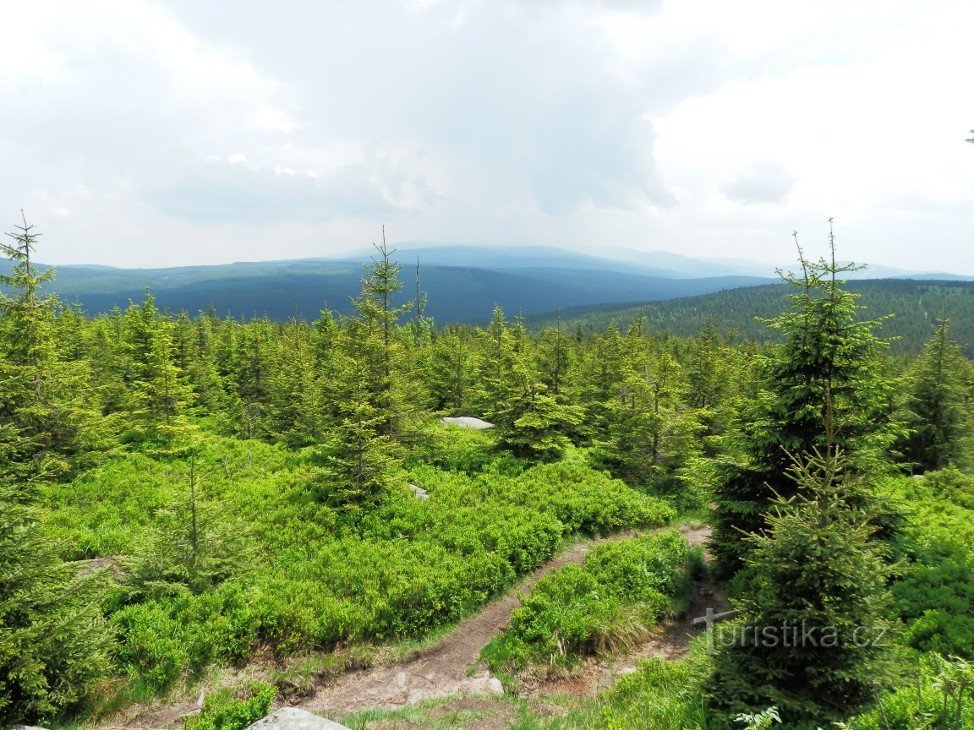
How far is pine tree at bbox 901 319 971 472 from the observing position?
77.4 ft

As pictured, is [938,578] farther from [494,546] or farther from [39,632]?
[39,632]

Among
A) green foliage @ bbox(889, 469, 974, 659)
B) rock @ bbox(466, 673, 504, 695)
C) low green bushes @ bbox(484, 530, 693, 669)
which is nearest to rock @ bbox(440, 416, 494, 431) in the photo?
low green bushes @ bbox(484, 530, 693, 669)

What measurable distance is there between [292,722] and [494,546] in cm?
772

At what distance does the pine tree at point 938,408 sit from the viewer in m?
23.6

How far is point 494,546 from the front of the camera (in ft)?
43.7

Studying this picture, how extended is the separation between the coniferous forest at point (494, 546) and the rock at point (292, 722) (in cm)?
66

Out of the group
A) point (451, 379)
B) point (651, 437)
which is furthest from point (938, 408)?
point (451, 379)

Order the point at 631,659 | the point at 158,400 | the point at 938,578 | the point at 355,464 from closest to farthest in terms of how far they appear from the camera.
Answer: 1. the point at 938,578
2. the point at 631,659
3. the point at 355,464
4. the point at 158,400

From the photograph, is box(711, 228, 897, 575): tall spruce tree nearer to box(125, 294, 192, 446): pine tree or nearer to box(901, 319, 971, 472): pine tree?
box(901, 319, 971, 472): pine tree

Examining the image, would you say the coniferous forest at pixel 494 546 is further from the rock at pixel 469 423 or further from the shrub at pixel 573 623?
the rock at pixel 469 423

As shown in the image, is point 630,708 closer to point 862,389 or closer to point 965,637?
point 965,637

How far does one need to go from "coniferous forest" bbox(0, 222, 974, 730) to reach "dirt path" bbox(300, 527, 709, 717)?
137 mm

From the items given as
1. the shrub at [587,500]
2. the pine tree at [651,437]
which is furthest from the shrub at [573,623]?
the pine tree at [651,437]

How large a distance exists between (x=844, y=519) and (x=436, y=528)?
10.7 m
